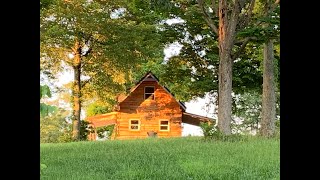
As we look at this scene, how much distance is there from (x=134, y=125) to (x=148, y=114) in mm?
878

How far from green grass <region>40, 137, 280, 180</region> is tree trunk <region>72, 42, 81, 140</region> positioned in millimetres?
7025

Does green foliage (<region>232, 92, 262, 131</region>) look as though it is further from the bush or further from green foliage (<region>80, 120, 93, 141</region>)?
the bush

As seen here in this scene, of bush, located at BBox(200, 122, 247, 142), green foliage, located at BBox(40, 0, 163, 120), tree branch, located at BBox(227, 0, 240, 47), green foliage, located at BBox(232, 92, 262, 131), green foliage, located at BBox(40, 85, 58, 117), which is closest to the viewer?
green foliage, located at BBox(40, 85, 58, 117)

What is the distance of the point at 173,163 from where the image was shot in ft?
22.0

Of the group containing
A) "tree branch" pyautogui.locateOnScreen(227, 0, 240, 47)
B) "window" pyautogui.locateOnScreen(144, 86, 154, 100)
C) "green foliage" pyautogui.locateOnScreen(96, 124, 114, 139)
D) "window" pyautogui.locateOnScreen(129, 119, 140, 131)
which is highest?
"tree branch" pyautogui.locateOnScreen(227, 0, 240, 47)

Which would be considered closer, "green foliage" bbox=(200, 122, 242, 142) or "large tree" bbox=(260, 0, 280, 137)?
"green foliage" bbox=(200, 122, 242, 142)

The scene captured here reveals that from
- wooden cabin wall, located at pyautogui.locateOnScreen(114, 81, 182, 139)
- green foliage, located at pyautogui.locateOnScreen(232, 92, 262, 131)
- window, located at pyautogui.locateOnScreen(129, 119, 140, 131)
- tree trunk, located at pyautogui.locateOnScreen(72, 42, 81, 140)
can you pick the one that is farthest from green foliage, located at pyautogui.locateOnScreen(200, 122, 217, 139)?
green foliage, located at pyautogui.locateOnScreen(232, 92, 262, 131)

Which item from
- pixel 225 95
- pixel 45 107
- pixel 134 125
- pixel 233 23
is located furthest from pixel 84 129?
pixel 45 107

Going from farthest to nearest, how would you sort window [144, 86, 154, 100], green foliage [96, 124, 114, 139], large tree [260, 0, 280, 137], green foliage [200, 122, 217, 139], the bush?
green foliage [96, 124, 114, 139]
window [144, 86, 154, 100]
large tree [260, 0, 280, 137]
green foliage [200, 122, 217, 139]
the bush

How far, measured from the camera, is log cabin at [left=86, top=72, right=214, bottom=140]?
19.4 meters
